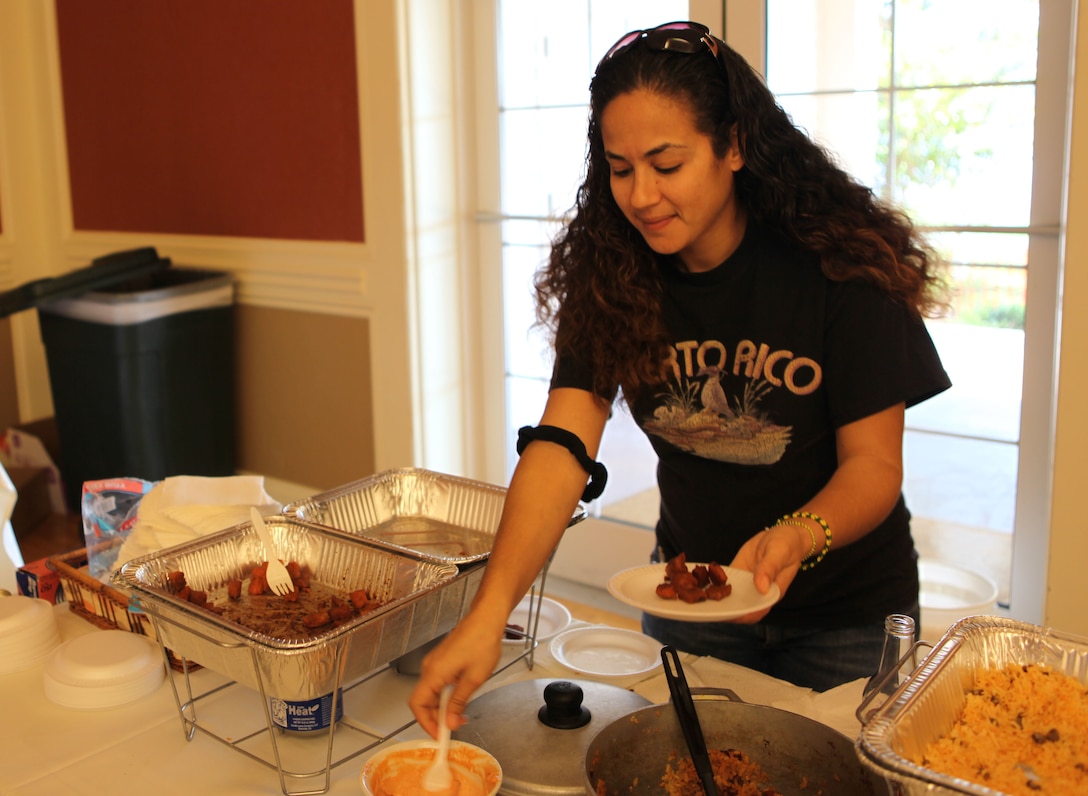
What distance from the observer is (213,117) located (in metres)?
3.44

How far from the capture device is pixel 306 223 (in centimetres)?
325

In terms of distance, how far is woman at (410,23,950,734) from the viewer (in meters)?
1.33

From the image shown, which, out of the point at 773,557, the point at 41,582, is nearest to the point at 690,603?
the point at 773,557

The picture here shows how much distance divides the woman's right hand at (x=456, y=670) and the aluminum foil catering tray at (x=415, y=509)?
403mm

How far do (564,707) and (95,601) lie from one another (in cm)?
79

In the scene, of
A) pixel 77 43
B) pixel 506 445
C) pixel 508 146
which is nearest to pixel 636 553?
pixel 506 445

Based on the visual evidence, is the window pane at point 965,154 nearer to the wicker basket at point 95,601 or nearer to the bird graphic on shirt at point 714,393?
the bird graphic on shirt at point 714,393

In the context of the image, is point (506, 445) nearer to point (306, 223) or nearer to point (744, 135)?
point (306, 223)

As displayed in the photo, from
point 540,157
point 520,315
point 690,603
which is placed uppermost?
point 540,157

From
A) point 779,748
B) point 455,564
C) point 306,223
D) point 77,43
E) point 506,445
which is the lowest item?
point 506,445

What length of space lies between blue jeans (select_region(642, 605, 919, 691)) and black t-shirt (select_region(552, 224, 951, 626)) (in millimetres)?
24

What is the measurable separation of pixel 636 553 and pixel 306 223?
143cm

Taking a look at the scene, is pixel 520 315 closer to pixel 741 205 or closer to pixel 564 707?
pixel 741 205

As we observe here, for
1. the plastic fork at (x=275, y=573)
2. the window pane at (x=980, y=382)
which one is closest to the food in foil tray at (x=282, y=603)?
the plastic fork at (x=275, y=573)
